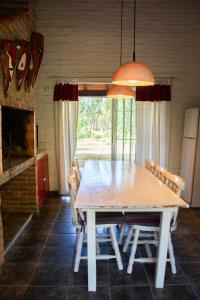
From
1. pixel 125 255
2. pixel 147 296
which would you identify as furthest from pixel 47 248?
pixel 147 296

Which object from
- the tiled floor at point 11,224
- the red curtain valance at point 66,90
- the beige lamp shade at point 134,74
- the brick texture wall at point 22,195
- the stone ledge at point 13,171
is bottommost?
the tiled floor at point 11,224

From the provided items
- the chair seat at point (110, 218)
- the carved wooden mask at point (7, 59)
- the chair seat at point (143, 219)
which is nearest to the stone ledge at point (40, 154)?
the carved wooden mask at point (7, 59)

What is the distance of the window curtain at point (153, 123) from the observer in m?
4.29

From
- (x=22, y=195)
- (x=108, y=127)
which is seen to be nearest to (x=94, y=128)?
(x=108, y=127)

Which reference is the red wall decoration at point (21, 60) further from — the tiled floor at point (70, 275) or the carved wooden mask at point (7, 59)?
the tiled floor at point (70, 275)

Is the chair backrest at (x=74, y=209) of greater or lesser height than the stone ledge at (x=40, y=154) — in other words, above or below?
below

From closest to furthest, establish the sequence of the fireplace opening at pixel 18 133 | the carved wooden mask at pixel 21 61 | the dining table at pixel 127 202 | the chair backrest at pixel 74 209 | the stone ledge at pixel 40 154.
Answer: the dining table at pixel 127 202 < the chair backrest at pixel 74 209 < the carved wooden mask at pixel 21 61 < the fireplace opening at pixel 18 133 < the stone ledge at pixel 40 154

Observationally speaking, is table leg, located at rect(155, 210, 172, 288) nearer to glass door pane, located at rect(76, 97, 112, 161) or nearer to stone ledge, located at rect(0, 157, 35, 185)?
stone ledge, located at rect(0, 157, 35, 185)

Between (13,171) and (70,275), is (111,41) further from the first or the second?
(70,275)

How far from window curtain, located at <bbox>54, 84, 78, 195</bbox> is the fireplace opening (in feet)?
3.15

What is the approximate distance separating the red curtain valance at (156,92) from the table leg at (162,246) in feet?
9.05

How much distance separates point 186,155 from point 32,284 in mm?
3140

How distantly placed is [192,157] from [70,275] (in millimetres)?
2677

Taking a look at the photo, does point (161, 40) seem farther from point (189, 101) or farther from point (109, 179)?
point (109, 179)
